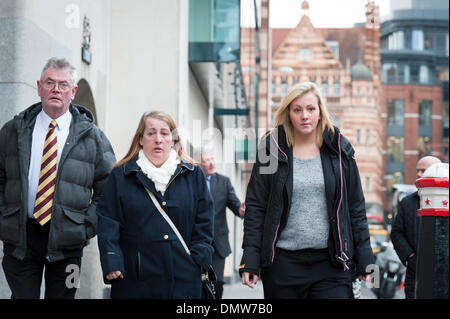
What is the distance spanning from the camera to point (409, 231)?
7.95 metres

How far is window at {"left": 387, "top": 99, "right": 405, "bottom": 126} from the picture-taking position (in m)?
98.6

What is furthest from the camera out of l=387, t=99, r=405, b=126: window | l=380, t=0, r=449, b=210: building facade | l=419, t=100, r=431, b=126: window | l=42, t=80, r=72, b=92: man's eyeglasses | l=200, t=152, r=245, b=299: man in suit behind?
l=419, t=100, r=431, b=126: window

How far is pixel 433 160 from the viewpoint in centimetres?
773

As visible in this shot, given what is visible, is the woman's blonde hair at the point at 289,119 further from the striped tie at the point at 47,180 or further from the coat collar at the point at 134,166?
the striped tie at the point at 47,180

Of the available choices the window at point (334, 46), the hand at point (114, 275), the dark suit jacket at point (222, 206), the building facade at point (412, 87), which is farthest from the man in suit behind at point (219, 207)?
the window at point (334, 46)

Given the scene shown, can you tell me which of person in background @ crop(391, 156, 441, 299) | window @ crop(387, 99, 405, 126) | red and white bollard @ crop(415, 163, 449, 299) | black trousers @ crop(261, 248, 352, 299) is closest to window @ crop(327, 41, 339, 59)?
window @ crop(387, 99, 405, 126)

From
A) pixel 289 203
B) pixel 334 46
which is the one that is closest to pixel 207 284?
pixel 289 203

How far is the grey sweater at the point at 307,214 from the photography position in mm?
4961

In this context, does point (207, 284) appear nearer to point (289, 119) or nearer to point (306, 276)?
point (306, 276)

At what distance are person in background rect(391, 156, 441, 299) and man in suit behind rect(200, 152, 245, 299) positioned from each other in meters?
2.08

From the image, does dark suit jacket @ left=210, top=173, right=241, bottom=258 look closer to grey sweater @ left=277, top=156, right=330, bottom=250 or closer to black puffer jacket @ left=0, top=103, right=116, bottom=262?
black puffer jacket @ left=0, top=103, right=116, bottom=262

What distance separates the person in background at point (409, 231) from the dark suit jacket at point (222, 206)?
2227mm

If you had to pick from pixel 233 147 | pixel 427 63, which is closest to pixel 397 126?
pixel 427 63

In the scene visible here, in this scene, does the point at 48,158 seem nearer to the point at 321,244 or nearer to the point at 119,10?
the point at 321,244
